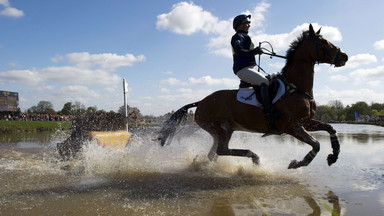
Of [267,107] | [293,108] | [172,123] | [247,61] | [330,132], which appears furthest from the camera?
[172,123]

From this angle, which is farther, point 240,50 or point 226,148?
point 226,148

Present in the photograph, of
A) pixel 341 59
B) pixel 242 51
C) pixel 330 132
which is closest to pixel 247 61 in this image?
pixel 242 51

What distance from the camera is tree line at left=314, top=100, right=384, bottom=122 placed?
320 feet

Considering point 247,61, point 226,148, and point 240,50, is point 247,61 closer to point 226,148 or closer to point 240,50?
point 240,50

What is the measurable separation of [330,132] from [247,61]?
7.56 feet

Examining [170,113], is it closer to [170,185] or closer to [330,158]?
[170,185]

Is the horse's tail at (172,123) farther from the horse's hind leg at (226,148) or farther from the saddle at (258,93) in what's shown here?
the saddle at (258,93)

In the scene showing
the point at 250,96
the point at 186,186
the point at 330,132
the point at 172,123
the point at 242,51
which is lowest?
the point at 186,186

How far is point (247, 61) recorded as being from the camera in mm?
6328

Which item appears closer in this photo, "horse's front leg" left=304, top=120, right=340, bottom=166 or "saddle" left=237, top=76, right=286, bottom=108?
"horse's front leg" left=304, top=120, right=340, bottom=166

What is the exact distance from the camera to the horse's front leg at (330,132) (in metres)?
5.73

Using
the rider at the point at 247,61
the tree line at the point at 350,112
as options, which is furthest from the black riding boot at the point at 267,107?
the tree line at the point at 350,112

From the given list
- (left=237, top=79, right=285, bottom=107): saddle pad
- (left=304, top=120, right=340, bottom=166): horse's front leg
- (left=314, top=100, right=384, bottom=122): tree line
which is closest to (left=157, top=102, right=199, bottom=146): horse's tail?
(left=237, top=79, right=285, bottom=107): saddle pad

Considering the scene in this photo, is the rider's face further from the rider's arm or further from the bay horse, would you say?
the bay horse
